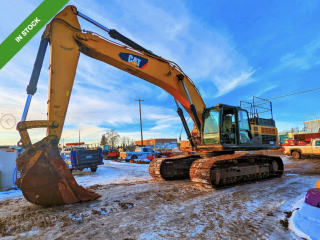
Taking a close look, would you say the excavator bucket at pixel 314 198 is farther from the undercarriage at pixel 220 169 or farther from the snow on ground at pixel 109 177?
the snow on ground at pixel 109 177

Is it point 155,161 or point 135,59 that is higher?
point 135,59

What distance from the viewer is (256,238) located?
3.06 metres

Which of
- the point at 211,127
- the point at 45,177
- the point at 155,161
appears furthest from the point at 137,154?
the point at 45,177

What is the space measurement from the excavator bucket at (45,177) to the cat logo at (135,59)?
3.14 metres

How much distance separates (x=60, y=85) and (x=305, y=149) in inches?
840

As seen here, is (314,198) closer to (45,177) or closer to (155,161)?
(45,177)

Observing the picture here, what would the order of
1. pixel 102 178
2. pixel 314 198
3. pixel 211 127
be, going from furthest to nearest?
pixel 102 178 → pixel 211 127 → pixel 314 198

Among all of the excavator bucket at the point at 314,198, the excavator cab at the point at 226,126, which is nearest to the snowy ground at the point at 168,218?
the excavator bucket at the point at 314,198

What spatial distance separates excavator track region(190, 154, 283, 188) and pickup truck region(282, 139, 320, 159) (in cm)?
1271

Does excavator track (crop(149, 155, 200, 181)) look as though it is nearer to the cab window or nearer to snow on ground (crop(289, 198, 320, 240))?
the cab window

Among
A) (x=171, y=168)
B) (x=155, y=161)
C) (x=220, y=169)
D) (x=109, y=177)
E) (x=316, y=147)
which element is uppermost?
(x=316, y=147)

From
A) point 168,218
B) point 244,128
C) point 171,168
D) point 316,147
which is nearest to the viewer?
point 168,218

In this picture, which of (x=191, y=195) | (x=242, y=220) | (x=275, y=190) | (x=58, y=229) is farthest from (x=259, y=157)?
(x=58, y=229)

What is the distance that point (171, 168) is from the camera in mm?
8281
